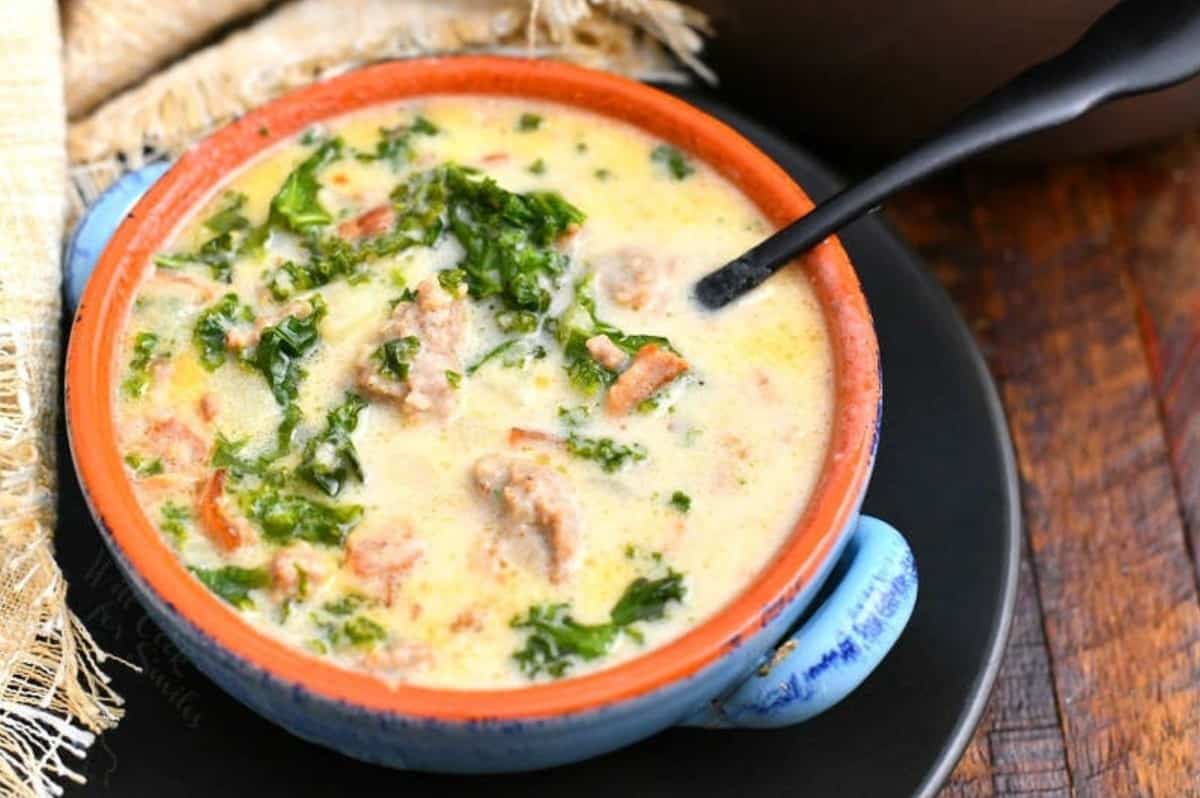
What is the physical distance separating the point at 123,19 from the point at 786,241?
1344 mm

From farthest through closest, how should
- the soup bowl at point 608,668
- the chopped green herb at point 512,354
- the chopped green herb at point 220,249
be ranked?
the chopped green herb at point 220,249 → the chopped green herb at point 512,354 → the soup bowl at point 608,668

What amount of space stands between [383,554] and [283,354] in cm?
37

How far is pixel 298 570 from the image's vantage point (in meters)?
1.96

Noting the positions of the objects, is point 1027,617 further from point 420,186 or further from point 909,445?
point 420,186

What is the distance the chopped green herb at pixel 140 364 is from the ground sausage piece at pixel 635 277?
0.66 m

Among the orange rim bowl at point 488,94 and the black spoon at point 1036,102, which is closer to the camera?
the orange rim bowl at point 488,94

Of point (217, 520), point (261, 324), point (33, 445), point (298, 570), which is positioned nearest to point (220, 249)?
point (261, 324)

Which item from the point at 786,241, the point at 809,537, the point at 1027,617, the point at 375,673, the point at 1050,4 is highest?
the point at 1050,4

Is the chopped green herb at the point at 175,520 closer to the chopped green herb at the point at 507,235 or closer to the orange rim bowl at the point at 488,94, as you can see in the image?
the orange rim bowl at the point at 488,94

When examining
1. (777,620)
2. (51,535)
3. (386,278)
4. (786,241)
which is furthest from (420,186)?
(777,620)

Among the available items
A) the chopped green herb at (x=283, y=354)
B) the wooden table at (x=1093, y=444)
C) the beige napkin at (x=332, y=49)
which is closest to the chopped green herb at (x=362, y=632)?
the chopped green herb at (x=283, y=354)

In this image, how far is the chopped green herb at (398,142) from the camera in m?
2.46

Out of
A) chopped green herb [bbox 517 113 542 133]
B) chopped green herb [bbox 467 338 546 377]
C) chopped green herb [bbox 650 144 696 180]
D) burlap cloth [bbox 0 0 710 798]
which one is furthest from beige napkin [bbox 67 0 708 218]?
chopped green herb [bbox 467 338 546 377]

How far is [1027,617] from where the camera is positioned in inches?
102
